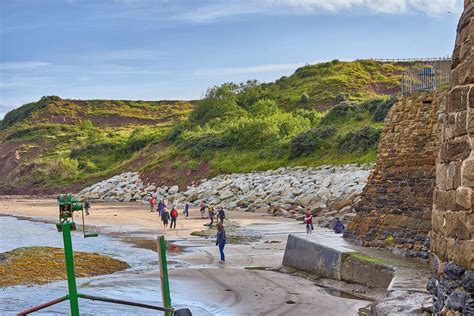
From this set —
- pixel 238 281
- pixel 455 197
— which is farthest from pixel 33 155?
pixel 455 197

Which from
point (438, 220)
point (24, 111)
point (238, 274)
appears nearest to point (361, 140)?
point (238, 274)

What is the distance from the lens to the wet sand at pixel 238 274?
15273 millimetres

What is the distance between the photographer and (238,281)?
18.8 meters

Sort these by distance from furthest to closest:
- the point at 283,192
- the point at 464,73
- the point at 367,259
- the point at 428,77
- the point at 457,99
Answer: the point at 283,192, the point at 428,77, the point at 367,259, the point at 457,99, the point at 464,73

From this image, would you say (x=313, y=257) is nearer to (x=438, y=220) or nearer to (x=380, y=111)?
(x=438, y=220)

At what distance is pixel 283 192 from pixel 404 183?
88.9ft

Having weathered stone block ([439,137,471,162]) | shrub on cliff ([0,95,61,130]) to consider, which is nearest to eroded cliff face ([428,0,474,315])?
weathered stone block ([439,137,471,162])

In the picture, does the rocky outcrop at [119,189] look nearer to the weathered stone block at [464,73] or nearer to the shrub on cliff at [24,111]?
the weathered stone block at [464,73]

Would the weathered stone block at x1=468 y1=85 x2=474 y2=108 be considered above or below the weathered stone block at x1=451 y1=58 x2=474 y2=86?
below

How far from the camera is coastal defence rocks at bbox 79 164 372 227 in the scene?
37.5m

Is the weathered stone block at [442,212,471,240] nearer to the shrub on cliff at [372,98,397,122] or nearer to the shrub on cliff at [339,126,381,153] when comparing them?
the shrub on cliff at [339,126,381,153]

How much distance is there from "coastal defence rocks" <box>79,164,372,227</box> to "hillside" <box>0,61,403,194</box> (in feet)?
8.52

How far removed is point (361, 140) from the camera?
49.5 m

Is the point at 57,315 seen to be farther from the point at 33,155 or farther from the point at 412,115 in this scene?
the point at 33,155
